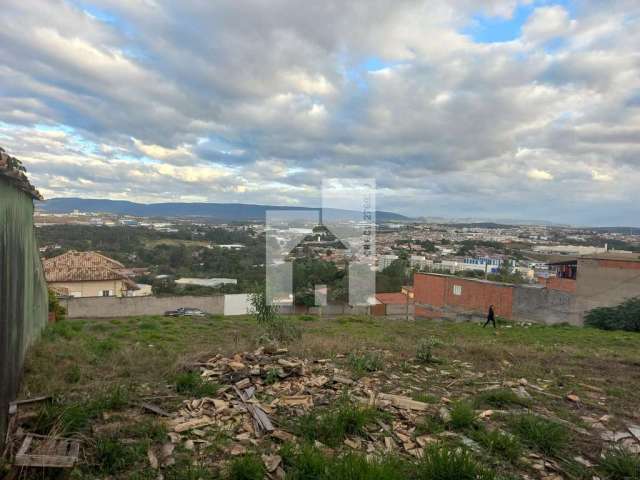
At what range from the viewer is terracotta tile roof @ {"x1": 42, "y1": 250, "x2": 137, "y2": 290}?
80.8 feet

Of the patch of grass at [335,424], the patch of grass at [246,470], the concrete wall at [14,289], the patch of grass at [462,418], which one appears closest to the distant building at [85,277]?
the concrete wall at [14,289]

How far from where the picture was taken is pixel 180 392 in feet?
16.2

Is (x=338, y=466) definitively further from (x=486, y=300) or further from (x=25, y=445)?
(x=486, y=300)

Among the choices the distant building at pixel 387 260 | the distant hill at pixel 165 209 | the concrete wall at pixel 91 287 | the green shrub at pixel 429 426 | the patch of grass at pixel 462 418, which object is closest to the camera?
the green shrub at pixel 429 426

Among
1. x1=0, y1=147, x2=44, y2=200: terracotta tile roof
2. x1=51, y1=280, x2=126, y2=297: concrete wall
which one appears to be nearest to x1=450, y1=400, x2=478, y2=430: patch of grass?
x1=0, y1=147, x2=44, y2=200: terracotta tile roof

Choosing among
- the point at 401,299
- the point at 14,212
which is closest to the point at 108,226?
the point at 401,299

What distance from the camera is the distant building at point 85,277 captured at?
24.5 metres

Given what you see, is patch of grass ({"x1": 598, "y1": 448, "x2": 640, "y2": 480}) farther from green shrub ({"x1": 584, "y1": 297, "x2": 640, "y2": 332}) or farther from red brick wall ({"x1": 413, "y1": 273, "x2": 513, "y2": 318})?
red brick wall ({"x1": 413, "y1": 273, "x2": 513, "y2": 318})

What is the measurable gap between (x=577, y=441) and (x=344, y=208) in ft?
42.7

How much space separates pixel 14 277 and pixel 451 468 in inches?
218

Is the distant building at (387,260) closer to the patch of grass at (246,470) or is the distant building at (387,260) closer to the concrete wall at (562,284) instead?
the concrete wall at (562,284)

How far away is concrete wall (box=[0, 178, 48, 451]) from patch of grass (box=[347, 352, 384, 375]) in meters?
4.33

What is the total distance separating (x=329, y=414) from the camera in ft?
13.5

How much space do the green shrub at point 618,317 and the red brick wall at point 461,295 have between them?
12.2 ft
